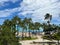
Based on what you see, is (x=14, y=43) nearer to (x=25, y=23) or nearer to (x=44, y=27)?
(x=25, y=23)

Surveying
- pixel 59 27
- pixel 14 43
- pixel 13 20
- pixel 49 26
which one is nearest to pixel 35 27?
pixel 49 26

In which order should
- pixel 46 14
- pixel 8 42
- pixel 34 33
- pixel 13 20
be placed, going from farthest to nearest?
pixel 34 33, pixel 46 14, pixel 13 20, pixel 8 42

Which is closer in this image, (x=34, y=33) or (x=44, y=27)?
(x=44, y=27)

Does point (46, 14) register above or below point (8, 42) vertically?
above

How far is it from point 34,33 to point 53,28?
22177 mm

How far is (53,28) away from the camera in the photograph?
12738cm

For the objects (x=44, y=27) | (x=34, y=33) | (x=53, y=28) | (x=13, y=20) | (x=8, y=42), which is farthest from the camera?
(x=34, y=33)

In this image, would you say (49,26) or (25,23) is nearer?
(25,23)

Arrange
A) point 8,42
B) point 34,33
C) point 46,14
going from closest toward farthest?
1. point 8,42
2. point 46,14
3. point 34,33

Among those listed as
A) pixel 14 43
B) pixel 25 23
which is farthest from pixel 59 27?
pixel 14 43

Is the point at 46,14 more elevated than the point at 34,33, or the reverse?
the point at 46,14

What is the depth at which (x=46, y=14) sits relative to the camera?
11919 centimetres

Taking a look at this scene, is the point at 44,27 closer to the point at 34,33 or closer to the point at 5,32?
the point at 34,33

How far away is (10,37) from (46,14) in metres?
84.0
